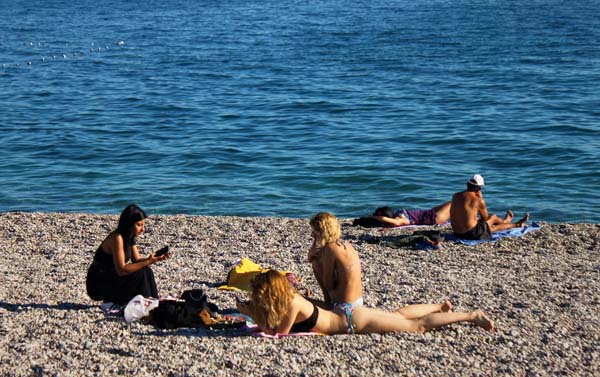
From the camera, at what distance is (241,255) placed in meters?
11.4

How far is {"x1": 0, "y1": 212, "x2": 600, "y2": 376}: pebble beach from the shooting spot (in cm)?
731

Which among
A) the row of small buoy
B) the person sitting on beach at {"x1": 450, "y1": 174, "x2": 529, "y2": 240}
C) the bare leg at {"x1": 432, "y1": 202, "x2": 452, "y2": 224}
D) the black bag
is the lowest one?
the row of small buoy

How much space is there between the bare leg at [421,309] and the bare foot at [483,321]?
13.8 inches

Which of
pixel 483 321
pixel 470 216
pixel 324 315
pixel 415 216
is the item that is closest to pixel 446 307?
pixel 483 321

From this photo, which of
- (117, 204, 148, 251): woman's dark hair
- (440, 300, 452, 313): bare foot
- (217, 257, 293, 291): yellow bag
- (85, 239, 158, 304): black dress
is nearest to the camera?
(440, 300, 452, 313): bare foot

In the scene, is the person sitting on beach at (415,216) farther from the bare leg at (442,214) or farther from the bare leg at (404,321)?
the bare leg at (404,321)

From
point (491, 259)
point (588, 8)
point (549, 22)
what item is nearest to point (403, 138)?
point (491, 259)

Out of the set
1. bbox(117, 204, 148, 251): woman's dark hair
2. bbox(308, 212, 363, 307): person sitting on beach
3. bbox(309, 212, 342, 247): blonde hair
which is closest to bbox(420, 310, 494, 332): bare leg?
bbox(308, 212, 363, 307): person sitting on beach

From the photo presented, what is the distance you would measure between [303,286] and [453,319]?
2259 millimetres

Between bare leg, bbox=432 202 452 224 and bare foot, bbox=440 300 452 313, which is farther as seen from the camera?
bare leg, bbox=432 202 452 224

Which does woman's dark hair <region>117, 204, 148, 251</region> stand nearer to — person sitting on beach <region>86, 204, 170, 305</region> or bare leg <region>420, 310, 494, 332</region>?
person sitting on beach <region>86, 204, 170, 305</region>

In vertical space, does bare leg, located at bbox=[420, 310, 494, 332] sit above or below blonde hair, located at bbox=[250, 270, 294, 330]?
below

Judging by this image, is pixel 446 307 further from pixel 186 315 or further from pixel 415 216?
pixel 415 216

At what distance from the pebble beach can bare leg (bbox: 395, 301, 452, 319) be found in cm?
23
